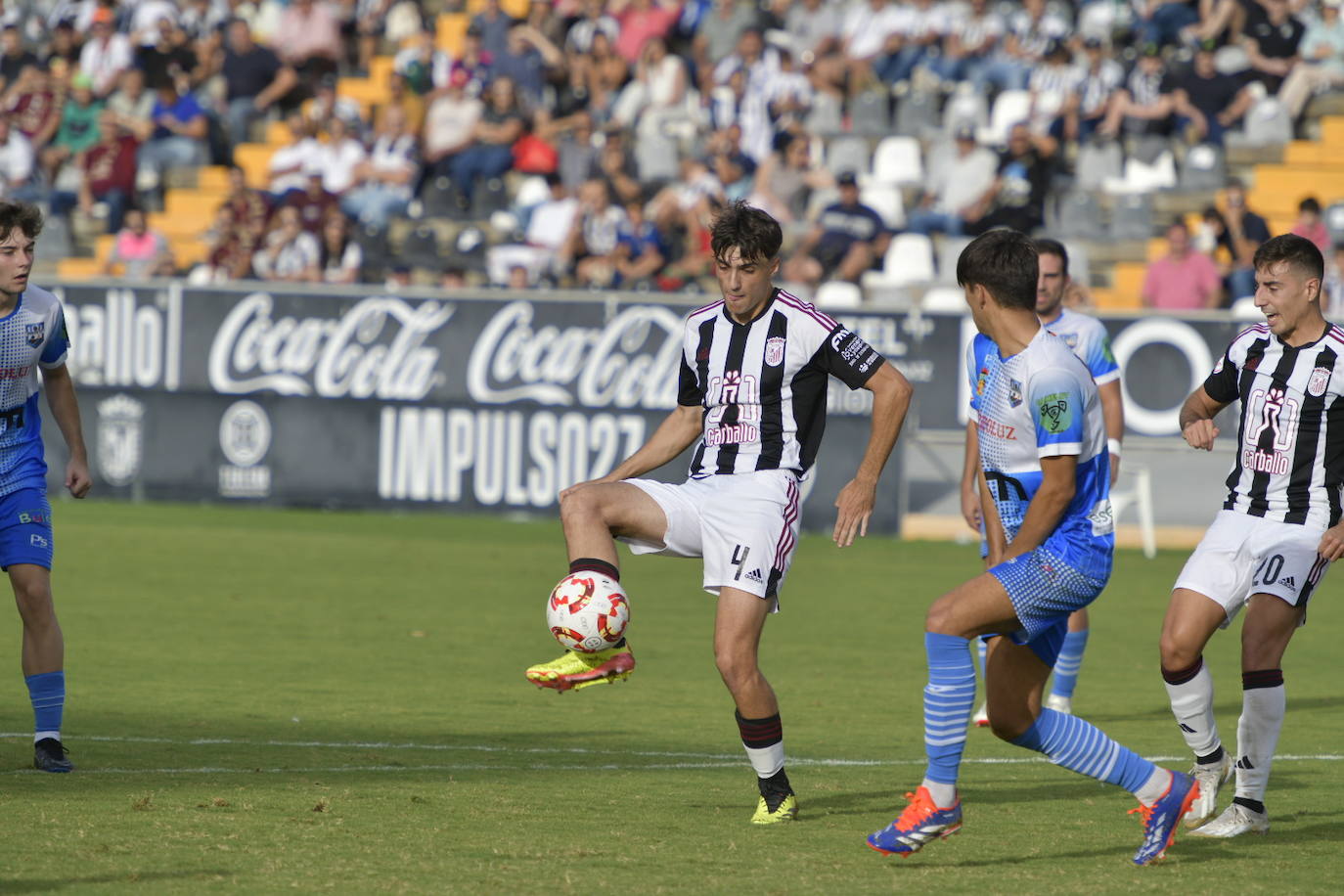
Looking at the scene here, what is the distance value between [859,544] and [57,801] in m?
11.9

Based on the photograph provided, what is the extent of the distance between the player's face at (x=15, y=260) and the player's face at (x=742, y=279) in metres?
2.69

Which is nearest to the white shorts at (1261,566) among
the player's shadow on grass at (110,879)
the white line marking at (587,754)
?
the white line marking at (587,754)

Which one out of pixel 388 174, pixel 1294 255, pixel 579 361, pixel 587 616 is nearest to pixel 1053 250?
pixel 1294 255

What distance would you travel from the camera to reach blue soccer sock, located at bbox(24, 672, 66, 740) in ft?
24.3

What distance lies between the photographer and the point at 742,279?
679cm

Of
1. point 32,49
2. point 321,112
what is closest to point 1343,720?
point 321,112

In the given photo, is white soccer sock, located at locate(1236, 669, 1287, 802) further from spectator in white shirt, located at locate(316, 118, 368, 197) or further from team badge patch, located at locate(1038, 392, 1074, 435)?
spectator in white shirt, located at locate(316, 118, 368, 197)

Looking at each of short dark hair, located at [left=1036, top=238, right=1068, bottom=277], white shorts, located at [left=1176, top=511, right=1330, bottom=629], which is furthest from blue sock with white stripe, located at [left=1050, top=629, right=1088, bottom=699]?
white shorts, located at [left=1176, top=511, right=1330, bottom=629]

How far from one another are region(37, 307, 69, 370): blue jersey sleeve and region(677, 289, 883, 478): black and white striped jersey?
108 inches

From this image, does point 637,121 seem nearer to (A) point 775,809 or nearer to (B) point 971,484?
(B) point 971,484

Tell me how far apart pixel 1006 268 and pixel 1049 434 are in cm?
56

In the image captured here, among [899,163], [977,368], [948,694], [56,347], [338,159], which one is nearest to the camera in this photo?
[948,694]

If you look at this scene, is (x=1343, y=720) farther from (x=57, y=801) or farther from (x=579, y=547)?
(x=57, y=801)

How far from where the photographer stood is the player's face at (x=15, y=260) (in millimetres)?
7320
